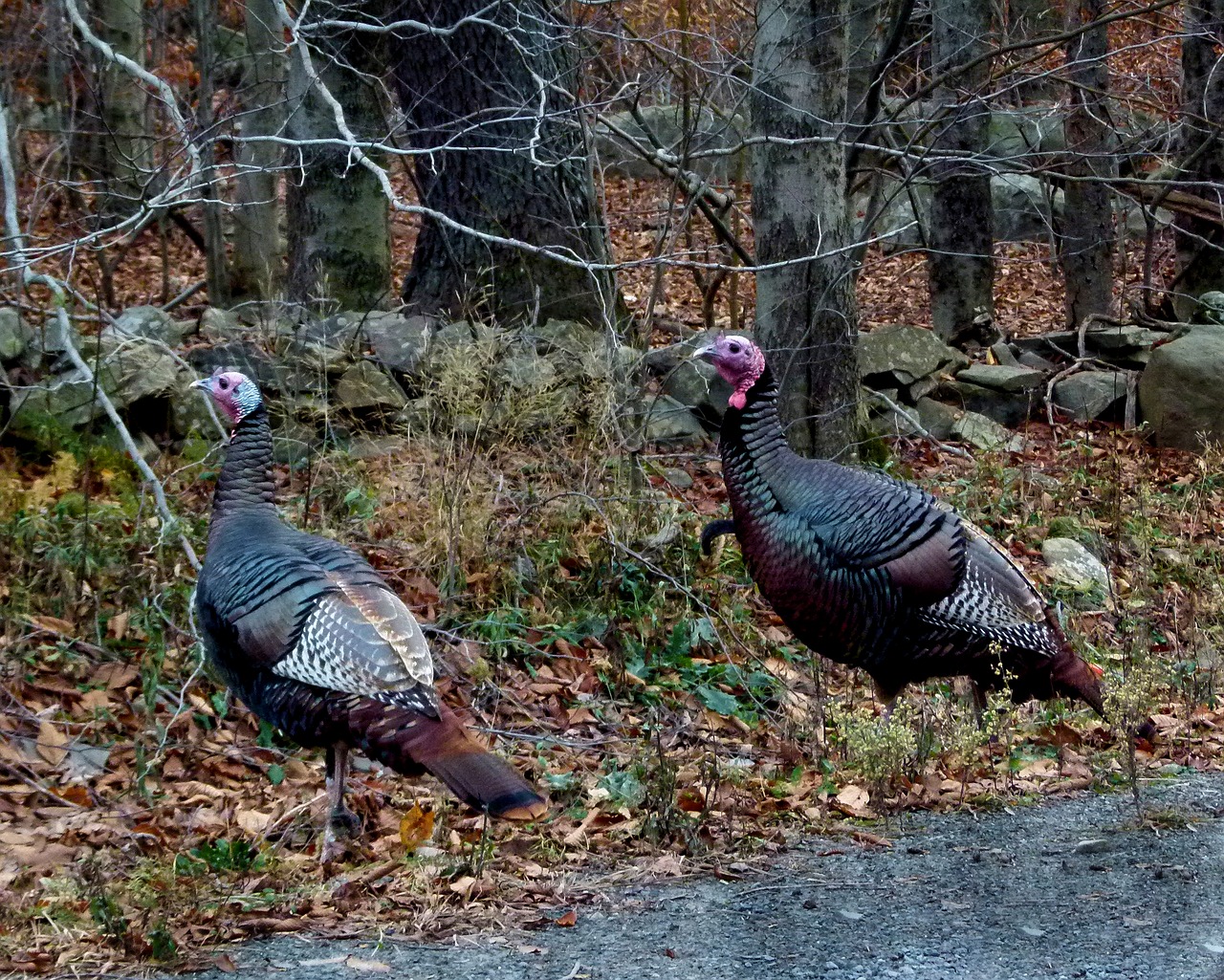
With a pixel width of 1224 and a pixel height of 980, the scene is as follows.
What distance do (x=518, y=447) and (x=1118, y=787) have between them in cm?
343

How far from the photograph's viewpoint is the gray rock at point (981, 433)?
9.70m

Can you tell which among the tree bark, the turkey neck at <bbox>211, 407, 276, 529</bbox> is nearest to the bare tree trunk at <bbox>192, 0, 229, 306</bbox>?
the tree bark

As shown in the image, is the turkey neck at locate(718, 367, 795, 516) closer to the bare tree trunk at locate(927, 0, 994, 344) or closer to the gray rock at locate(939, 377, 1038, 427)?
the gray rock at locate(939, 377, 1038, 427)

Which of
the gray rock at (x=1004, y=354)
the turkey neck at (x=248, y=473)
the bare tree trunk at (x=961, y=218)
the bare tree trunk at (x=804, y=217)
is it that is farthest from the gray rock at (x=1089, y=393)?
the turkey neck at (x=248, y=473)

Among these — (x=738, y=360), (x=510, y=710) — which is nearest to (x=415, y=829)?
(x=510, y=710)

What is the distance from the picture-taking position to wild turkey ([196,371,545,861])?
4273 millimetres

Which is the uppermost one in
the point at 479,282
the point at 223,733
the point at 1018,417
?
the point at 479,282

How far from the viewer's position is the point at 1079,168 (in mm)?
12836

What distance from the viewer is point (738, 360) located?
551cm

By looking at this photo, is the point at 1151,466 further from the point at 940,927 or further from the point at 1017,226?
the point at 1017,226

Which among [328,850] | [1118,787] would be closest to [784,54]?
[1118,787]

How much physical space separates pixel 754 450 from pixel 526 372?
223 centimetres

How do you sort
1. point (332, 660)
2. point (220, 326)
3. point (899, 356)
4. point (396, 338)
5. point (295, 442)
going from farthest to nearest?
point (899, 356) < point (220, 326) < point (396, 338) < point (295, 442) < point (332, 660)

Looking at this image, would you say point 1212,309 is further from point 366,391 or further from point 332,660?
point 332,660
